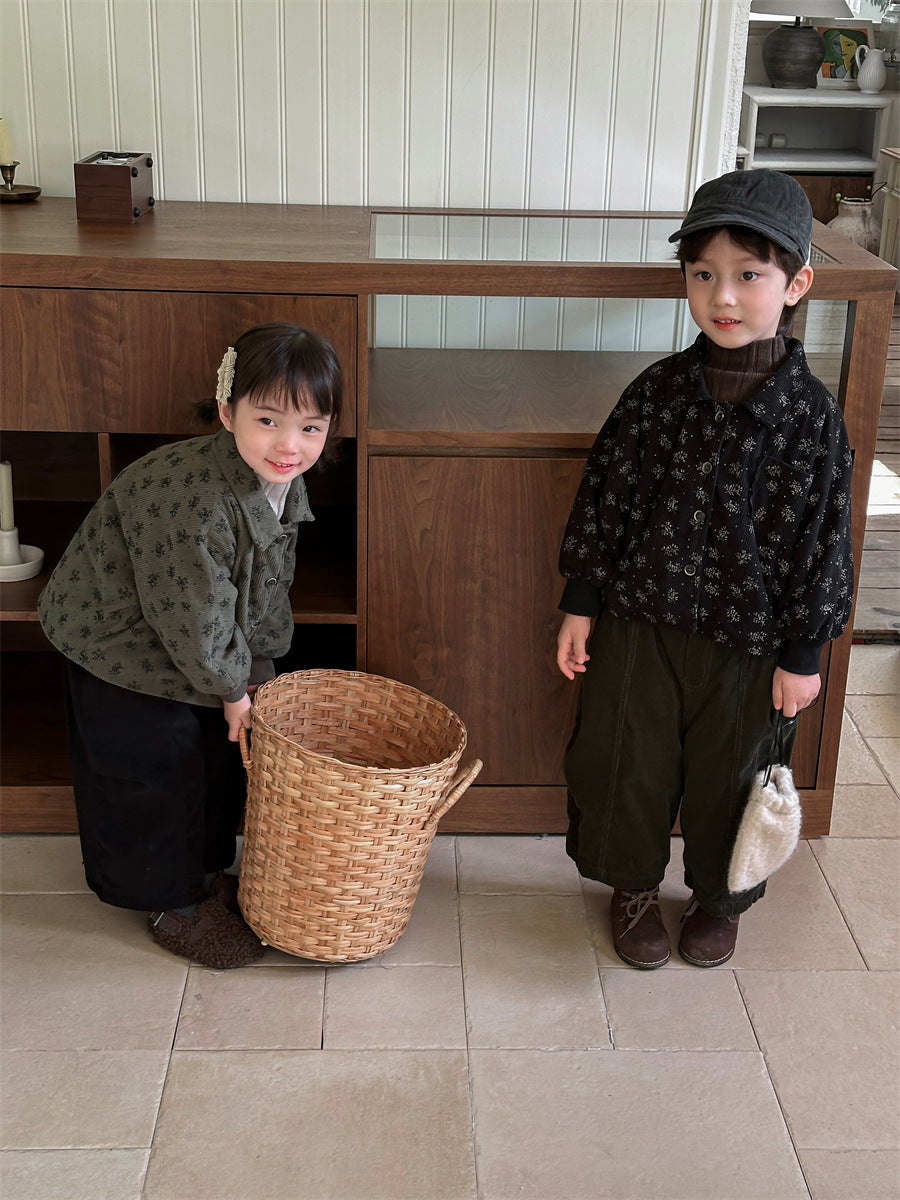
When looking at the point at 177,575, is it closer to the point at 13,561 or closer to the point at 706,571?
the point at 13,561

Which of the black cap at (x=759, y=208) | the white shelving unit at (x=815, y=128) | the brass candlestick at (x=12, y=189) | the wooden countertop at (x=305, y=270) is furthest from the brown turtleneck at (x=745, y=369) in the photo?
the white shelving unit at (x=815, y=128)

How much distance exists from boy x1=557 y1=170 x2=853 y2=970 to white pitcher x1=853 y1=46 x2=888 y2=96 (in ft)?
18.7

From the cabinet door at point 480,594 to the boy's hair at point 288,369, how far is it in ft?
1.06

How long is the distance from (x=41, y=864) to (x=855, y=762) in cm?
169

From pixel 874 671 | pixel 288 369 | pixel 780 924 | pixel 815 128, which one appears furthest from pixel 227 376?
pixel 815 128

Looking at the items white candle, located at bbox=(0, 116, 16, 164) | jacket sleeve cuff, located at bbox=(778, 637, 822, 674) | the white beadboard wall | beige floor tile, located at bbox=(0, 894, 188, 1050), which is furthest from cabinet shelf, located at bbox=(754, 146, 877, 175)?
beige floor tile, located at bbox=(0, 894, 188, 1050)

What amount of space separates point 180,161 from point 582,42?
0.86 m

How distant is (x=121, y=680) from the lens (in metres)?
1.97

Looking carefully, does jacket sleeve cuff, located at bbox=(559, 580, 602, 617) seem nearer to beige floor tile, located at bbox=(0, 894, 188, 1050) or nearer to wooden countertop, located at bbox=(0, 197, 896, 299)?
wooden countertop, located at bbox=(0, 197, 896, 299)

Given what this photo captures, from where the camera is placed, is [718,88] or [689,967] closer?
[689,967]

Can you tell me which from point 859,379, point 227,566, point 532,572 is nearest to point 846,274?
point 859,379

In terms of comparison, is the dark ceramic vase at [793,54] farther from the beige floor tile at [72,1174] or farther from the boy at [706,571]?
the beige floor tile at [72,1174]

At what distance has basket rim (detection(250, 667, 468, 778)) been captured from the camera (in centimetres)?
185

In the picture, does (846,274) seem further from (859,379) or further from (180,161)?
(180,161)
